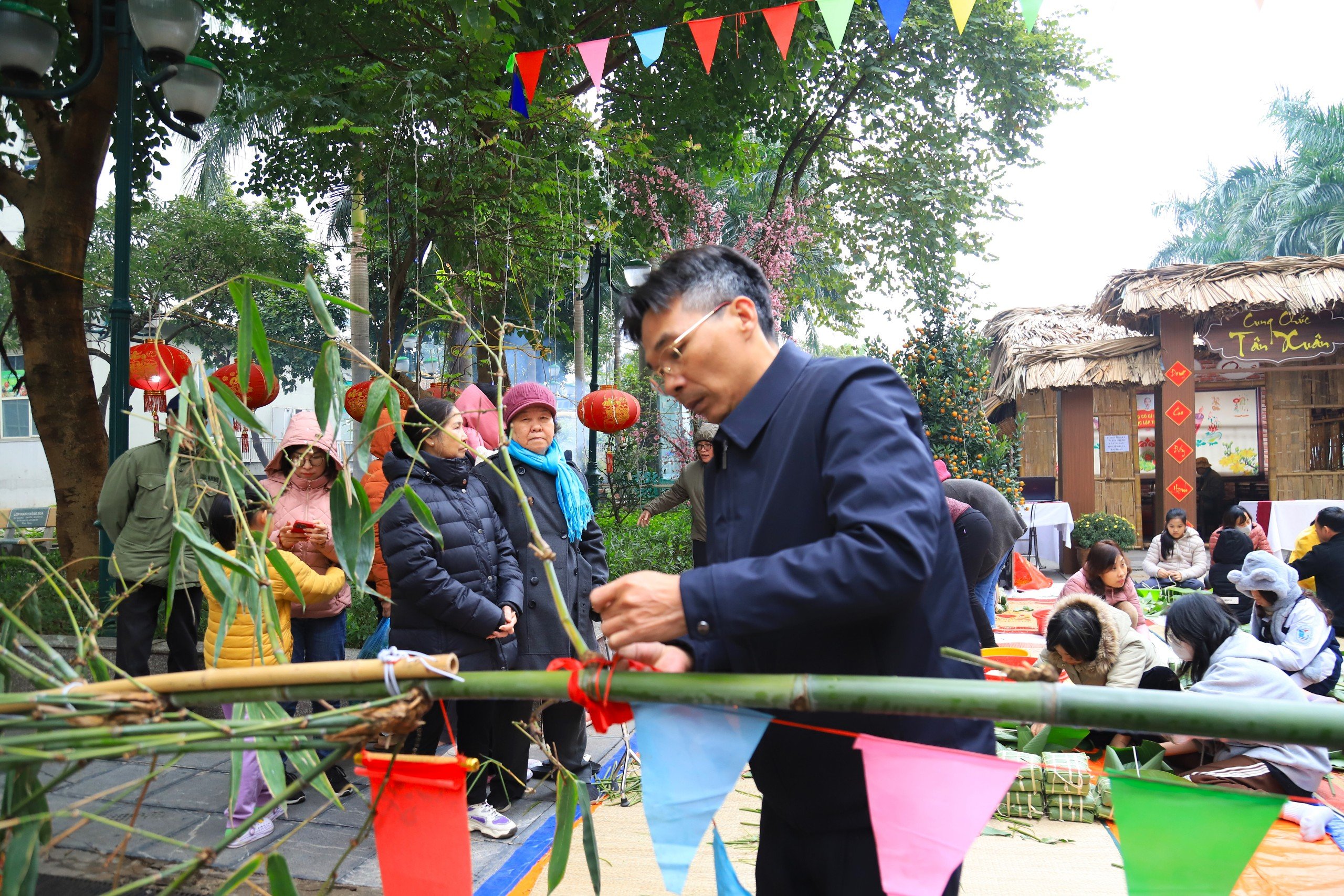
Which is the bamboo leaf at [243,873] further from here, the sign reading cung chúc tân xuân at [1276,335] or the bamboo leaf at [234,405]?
the sign reading cung chúc tân xuân at [1276,335]

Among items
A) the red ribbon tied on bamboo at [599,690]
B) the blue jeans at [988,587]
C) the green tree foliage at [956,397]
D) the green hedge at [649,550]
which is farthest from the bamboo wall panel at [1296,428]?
the red ribbon tied on bamboo at [599,690]

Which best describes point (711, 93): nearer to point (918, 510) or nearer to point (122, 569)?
point (122, 569)

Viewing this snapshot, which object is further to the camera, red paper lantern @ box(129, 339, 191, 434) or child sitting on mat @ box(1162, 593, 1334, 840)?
red paper lantern @ box(129, 339, 191, 434)

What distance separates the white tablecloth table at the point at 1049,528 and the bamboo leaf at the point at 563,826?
11.3m

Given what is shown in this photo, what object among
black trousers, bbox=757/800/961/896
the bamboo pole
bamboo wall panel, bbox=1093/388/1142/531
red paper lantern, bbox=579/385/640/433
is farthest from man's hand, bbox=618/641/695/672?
bamboo wall panel, bbox=1093/388/1142/531

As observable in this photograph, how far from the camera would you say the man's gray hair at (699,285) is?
147 cm

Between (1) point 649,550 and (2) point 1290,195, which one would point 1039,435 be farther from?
(2) point 1290,195

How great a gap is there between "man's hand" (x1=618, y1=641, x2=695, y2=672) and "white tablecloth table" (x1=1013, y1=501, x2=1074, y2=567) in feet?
37.1

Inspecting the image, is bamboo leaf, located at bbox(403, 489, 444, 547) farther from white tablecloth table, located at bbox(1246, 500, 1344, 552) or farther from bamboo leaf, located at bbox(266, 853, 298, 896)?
white tablecloth table, located at bbox(1246, 500, 1344, 552)

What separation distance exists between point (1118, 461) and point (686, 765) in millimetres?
14343

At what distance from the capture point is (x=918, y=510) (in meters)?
1.14

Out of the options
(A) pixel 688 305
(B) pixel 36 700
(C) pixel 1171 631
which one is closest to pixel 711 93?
(C) pixel 1171 631

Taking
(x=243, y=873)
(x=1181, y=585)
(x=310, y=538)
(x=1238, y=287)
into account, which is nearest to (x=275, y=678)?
(x=243, y=873)

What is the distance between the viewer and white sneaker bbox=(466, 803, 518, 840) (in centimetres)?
328
